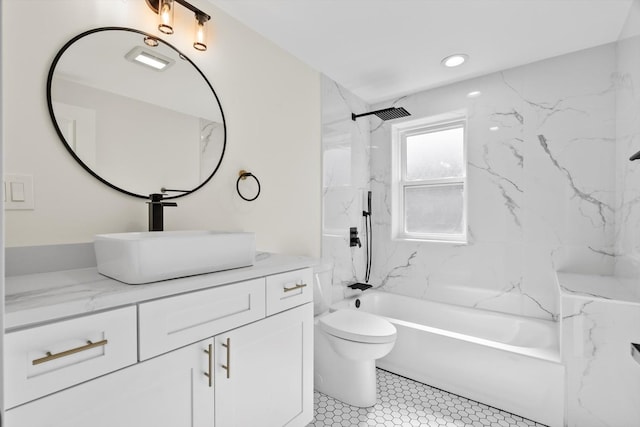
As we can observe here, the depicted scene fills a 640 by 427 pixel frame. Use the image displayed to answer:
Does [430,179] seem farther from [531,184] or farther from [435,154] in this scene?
[531,184]

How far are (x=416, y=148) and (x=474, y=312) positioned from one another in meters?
1.59

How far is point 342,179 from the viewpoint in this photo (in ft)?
9.05

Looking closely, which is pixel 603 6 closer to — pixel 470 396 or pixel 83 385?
pixel 470 396

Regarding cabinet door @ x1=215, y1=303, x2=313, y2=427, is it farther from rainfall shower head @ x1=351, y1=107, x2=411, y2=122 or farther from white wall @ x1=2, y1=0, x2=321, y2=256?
rainfall shower head @ x1=351, y1=107, x2=411, y2=122

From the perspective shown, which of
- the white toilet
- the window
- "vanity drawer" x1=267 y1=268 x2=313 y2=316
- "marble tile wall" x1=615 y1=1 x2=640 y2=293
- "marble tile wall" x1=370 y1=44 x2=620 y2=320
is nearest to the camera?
"vanity drawer" x1=267 y1=268 x2=313 y2=316

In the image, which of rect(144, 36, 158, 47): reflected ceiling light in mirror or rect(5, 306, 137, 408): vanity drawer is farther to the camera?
rect(144, 36, 158, 47): reflected ceiling light in mirror

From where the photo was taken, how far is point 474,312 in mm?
2537

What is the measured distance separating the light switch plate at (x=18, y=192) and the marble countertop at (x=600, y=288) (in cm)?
250

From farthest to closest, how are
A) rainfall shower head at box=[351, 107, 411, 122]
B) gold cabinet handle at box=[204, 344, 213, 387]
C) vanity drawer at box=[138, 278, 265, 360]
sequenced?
rainfall shower head at box=[351, 107, 411, 122] < gold cabinet handle at box=[204, 344, 213, 387] < vanity drawer at box=[138, 278, 265, 360]

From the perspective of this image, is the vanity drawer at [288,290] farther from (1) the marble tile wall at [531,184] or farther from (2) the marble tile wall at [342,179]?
(1) the marble tile wall at [531,184]

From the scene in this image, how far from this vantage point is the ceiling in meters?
1.74

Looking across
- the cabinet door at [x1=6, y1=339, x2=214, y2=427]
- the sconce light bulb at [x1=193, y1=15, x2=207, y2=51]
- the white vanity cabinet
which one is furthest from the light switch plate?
the sconce light bulb at [x1=193, y1=15, x2=207, y2=51]

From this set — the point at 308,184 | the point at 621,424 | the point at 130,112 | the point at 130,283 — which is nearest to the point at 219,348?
the point at 130,283

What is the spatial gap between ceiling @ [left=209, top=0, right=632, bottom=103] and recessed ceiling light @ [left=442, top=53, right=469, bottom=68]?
0.05m
